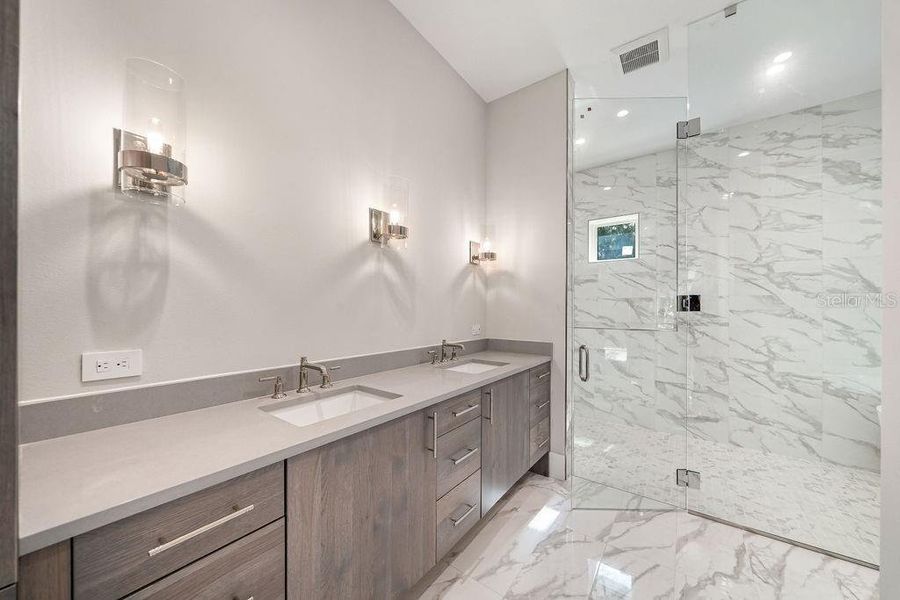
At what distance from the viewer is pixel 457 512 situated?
159 cm

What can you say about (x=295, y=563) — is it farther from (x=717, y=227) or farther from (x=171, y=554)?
(x=717, y=227)

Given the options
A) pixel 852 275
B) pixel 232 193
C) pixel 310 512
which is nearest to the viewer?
pixel 310 512

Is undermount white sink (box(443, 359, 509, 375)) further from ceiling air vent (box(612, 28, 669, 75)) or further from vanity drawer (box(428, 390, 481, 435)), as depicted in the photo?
ceiling air vent (box(612, 28, 669, 75))

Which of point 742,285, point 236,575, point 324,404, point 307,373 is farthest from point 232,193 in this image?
point 742,285

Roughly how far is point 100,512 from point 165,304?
750 millimetres

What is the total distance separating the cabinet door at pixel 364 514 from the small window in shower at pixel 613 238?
2.06 metres

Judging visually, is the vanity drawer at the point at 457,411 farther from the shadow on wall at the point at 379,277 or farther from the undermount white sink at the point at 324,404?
the shadow on wall at the point at 379,277

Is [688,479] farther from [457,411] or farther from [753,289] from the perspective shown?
[457,411]

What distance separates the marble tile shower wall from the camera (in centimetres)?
178

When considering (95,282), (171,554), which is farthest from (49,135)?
(171,554)

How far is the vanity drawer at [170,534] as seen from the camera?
631mm

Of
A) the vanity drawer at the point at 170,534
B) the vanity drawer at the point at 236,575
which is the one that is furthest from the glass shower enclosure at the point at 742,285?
the vanity drawer at the point at 170,534

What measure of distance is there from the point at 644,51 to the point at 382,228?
2.26 meters

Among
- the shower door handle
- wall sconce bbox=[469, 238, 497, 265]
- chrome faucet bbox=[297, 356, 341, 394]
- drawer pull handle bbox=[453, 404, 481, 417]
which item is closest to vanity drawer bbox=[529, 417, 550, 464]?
Result: the shower door handle
